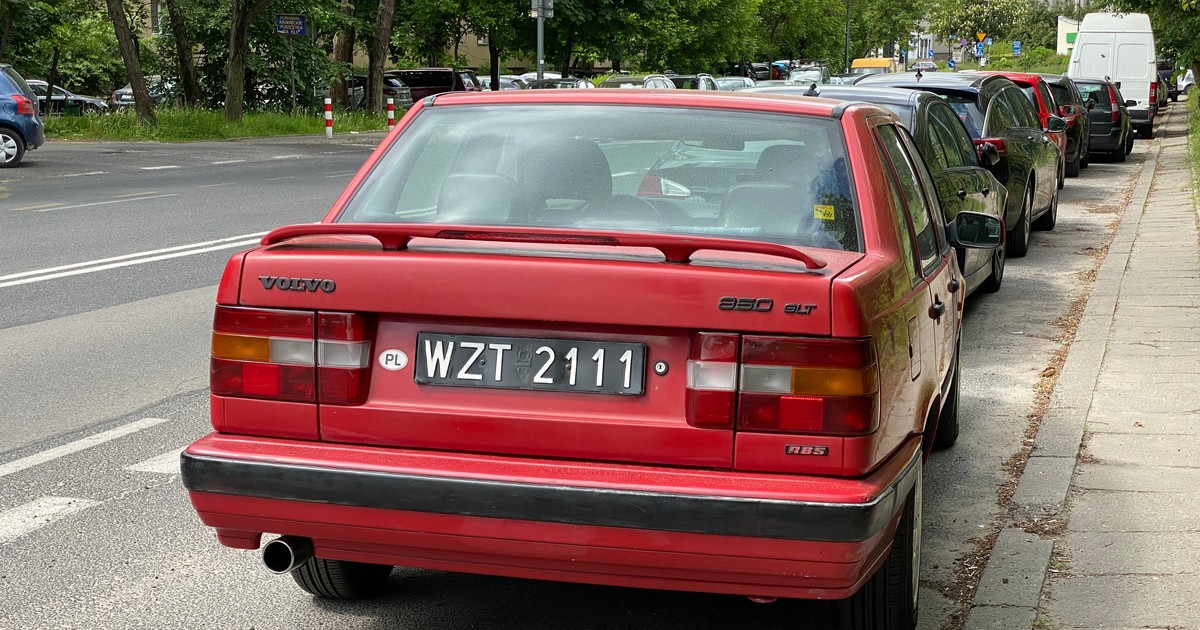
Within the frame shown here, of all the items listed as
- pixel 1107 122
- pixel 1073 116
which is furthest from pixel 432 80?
pixel 1073 116

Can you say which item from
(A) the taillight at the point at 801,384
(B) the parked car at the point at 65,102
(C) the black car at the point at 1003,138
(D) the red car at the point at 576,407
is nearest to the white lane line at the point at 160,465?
(D) the red car at the point at 576,407

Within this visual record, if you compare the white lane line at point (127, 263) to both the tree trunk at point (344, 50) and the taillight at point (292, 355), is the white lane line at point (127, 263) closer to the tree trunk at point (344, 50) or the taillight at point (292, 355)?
the taillight at point (292, 355)

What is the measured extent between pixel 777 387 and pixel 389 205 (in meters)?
1.46

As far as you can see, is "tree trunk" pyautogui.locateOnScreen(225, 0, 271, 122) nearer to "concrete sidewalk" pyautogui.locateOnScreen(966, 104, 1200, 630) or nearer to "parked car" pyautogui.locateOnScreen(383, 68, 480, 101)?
"parked car" pyautogui.locateOnScreen(383, 68, 480, 101)

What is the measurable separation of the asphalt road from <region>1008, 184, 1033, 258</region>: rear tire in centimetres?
15

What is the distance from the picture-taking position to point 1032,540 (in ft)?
16.1

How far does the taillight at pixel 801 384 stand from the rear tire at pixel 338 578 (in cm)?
152

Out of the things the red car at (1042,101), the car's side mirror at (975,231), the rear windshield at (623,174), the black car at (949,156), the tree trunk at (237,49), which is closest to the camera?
the rear windshield at (623,174)

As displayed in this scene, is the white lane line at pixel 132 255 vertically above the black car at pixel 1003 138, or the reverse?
the black car at pixel 1003 138

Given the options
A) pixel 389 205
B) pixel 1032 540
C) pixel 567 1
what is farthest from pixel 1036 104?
pixel 567 1

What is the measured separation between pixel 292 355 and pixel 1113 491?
11.1ft

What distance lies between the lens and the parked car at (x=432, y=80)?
42.9 m

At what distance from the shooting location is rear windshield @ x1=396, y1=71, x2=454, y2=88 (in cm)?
4403

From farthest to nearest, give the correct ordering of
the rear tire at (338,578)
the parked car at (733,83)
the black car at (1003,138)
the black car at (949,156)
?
the parked car at (733,83)
the black car at (1003,138)
the black car at (949,156)
the rear tire at (338,578)
